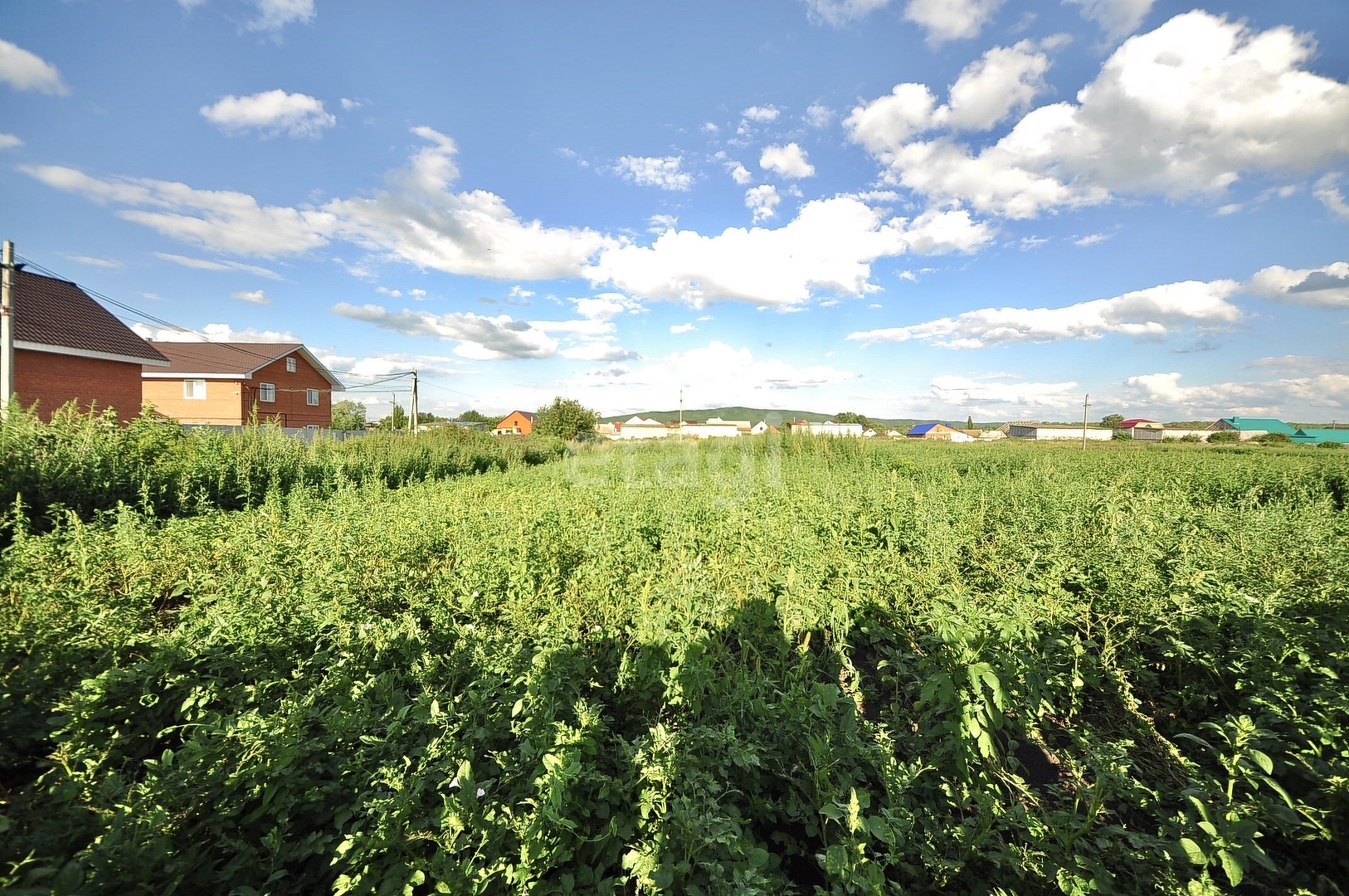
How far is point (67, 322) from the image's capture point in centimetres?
1625

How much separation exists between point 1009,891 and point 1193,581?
3492 millimetres

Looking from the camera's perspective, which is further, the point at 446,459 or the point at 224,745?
the point at 446,459

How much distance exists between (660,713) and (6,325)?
50.4ft

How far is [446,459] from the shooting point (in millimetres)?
15656

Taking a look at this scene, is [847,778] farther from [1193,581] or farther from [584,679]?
[1193,581]

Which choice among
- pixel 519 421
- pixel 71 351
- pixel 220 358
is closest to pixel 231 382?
pixel 220 358

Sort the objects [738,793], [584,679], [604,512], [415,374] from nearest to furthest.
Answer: [738,793]
[584,679]
[604,512]
[415,374]

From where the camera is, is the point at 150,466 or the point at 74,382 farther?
A: the point at 74,382

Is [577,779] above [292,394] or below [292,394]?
below

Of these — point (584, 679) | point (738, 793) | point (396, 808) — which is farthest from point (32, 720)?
point (738, 793)

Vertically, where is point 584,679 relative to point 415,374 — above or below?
below

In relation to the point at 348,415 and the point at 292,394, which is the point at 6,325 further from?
the point at 348,415

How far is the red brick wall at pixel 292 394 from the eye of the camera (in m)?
25.3

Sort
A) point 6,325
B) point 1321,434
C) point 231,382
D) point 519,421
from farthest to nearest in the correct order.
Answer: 1. point 519,421
2. point 1321,434
3. point 231,382
4. point 6,325
